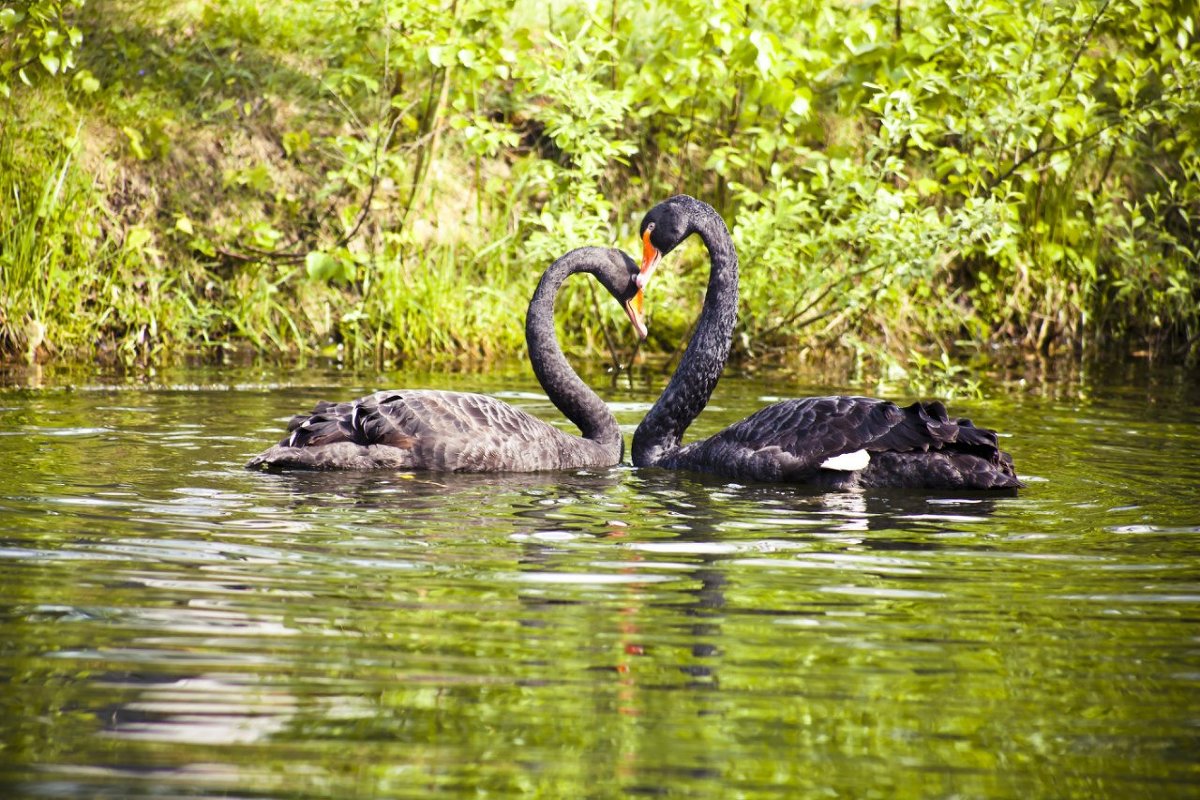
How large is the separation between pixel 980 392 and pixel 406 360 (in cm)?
447

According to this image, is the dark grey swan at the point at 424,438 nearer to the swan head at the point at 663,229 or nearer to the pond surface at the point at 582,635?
the pond surface at the point at 582,635

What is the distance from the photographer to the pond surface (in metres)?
3.28

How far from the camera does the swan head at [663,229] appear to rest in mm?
8047

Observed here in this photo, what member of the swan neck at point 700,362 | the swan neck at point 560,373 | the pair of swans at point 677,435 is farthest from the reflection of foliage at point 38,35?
the swan neck at point 700,362

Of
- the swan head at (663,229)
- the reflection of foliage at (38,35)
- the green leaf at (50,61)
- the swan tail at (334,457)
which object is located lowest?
the swan tail at (334,457)

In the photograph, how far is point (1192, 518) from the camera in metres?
6.17

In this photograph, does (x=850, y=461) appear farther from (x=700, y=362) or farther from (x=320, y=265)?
(x=320, y=265)

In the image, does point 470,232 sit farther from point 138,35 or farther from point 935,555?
point 935,555

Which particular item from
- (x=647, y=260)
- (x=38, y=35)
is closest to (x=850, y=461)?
(x=647, y=260)

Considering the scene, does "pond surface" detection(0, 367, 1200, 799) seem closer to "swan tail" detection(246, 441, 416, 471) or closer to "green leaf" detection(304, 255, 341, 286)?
"swan tail" detection(246, 441, 416, 471)

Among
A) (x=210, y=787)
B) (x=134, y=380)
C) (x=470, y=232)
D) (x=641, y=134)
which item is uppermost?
(x=641, y=134)

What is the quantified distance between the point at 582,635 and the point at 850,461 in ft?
9.36

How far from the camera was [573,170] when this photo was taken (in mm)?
12078

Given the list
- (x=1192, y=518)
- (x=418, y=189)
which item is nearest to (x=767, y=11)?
(x=418, y=189)
